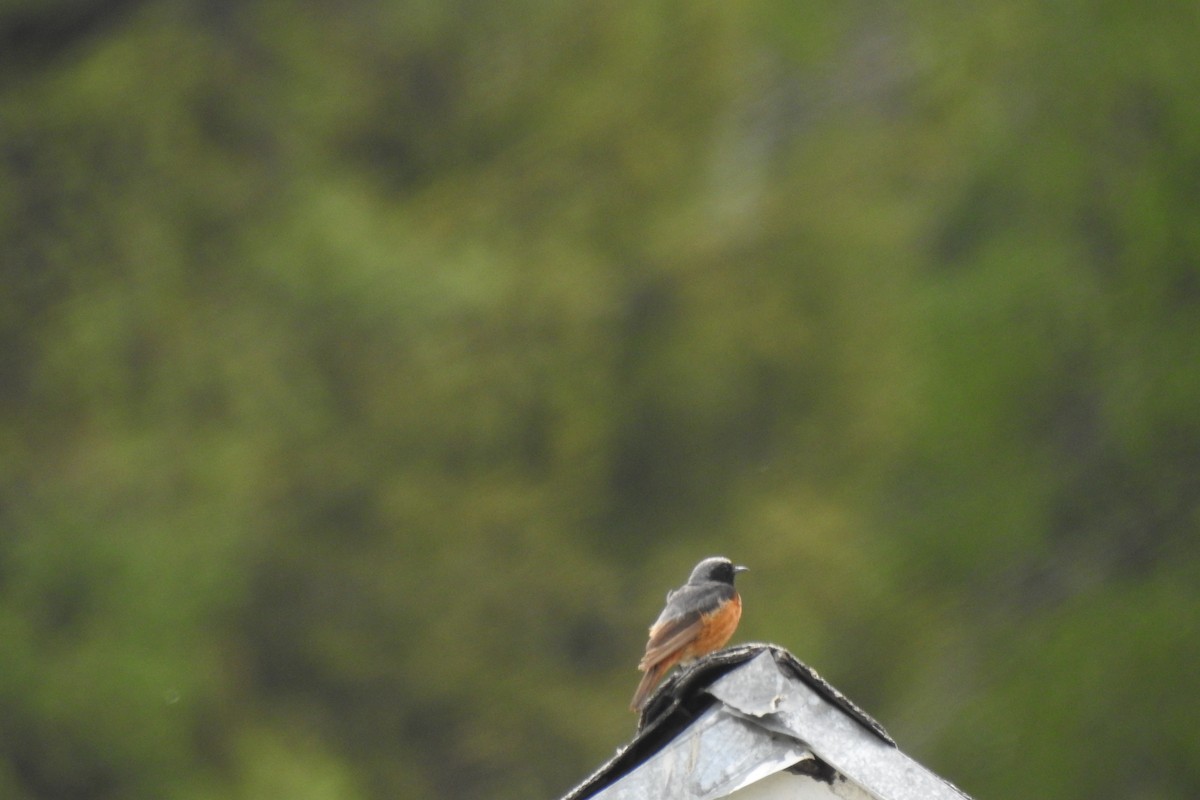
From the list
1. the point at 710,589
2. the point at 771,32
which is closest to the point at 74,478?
the point at 710,589

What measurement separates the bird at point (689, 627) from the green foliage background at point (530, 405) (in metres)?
3.83

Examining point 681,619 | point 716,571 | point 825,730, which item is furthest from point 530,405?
point 825,730

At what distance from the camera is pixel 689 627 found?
17.3 feet

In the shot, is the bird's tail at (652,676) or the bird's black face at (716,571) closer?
the bird's tail at (652,676)

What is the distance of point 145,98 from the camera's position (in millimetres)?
9469

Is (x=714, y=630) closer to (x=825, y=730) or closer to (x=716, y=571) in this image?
(x=716, y=571)

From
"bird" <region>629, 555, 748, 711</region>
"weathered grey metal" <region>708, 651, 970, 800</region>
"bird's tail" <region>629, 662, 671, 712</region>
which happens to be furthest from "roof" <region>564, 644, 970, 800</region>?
"bird's tail" <region>629, 662, 671, 712</region>

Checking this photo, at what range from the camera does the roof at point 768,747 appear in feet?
9.68

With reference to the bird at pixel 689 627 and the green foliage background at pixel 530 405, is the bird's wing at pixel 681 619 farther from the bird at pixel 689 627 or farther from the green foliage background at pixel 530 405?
the green foliage background at pixel 530 405

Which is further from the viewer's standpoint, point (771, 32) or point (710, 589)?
point (771, 32)

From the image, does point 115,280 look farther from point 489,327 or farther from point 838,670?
point 838,670

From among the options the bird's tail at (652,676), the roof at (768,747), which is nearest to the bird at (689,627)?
the bird's tail at (652,676)

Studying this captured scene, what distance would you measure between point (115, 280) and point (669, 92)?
3686 millimetres

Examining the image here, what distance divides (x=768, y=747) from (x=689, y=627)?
230 cm
